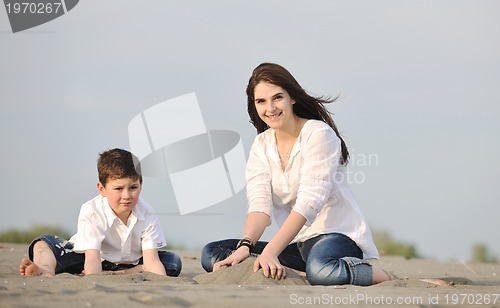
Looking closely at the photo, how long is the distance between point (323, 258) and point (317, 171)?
1.84 feet

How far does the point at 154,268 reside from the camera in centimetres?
523

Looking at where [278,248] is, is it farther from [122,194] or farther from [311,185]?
[122,194]

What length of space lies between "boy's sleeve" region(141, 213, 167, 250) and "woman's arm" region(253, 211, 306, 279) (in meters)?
1.09

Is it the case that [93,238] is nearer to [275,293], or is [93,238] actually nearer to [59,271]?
[59,271]

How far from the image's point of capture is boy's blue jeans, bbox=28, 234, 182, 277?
543cm

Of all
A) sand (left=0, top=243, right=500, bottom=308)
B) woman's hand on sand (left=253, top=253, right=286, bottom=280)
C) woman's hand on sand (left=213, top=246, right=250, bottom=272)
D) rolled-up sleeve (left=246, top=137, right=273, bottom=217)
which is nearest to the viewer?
sand (left=0, top=243, right=500, bottom=308)

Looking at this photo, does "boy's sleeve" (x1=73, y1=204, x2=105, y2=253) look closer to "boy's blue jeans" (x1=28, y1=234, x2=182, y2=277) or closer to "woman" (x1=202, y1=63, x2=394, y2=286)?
"boy's blue jeans" (x1=28, y1=234, x2=182, y2=277)

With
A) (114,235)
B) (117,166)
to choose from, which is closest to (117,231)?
(114,235)

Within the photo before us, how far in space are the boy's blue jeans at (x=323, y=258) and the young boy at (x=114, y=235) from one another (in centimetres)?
41

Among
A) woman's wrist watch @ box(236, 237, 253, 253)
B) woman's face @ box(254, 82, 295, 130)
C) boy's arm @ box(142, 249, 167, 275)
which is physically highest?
woman's face @ box(254, 82, 295, 130)

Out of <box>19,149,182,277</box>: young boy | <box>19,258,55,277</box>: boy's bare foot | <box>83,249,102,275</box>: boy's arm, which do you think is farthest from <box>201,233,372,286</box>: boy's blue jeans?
<box>19,258,55,277</box>: boy's bare foot

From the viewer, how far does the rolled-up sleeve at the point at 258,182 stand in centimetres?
504

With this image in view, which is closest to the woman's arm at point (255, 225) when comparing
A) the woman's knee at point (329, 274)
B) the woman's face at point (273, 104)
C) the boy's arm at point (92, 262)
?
the woman's knee at point (329, 274)

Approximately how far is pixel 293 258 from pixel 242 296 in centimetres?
178
